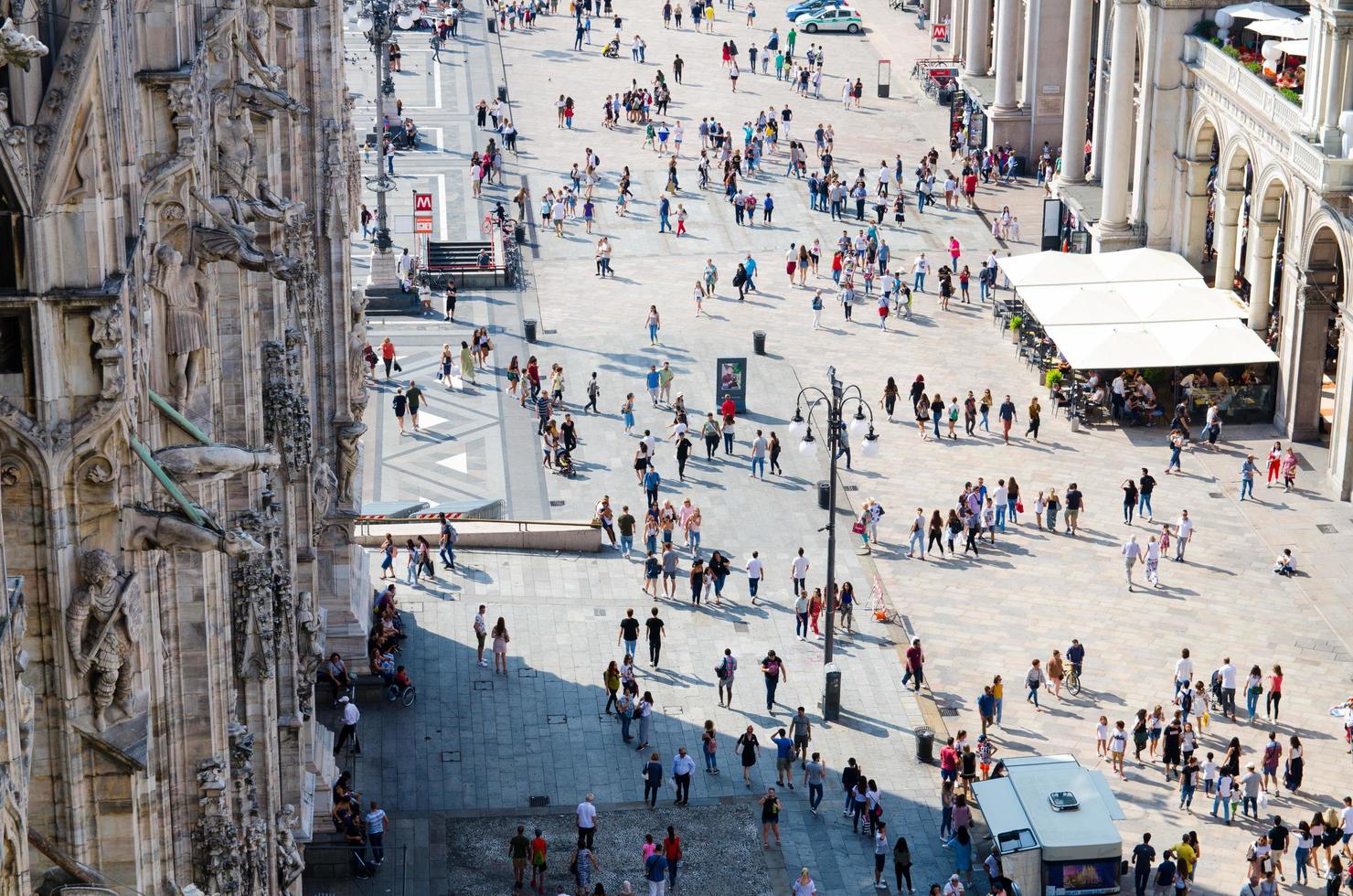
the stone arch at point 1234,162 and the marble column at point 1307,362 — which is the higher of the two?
the stone arch at point 1234,162

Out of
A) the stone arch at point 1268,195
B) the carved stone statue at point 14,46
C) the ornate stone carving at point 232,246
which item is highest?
the carved stone statue at point 14,46

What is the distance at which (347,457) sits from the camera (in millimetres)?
41094

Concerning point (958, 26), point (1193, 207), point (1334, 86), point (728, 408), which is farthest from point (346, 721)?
point (958, 26)

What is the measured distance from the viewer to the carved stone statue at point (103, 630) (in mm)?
16875

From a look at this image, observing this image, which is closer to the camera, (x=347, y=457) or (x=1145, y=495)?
(x=347, y=457)

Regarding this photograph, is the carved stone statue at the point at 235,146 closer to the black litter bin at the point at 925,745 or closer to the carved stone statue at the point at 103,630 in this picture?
the carved stone statue at the point at 103,630

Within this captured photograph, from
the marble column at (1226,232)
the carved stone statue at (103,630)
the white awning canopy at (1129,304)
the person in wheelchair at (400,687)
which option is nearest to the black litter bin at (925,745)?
the person in wheelchair at (400,687)

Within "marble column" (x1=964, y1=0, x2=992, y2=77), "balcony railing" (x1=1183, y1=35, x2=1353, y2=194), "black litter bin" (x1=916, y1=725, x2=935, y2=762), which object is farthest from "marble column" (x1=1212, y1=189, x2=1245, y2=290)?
"marble column" (x1=964, y1=0, x2=992, y2=77)

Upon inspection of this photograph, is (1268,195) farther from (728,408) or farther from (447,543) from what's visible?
(447,543)

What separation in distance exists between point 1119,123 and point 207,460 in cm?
5276

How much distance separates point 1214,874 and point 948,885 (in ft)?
16.9

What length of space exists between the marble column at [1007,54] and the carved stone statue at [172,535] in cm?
6853

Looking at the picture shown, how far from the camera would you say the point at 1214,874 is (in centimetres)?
3800

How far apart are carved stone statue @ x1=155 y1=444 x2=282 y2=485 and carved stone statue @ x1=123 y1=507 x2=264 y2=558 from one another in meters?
0.65
